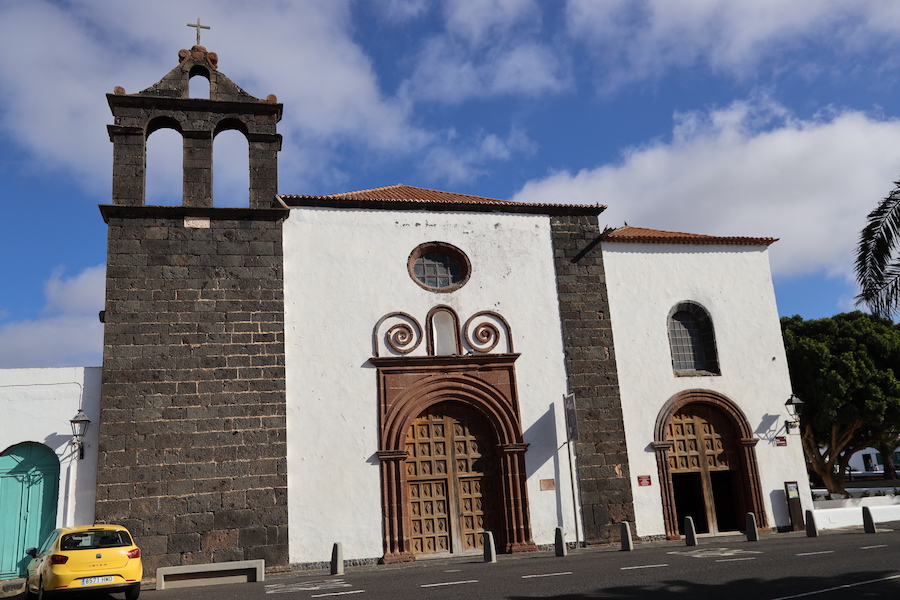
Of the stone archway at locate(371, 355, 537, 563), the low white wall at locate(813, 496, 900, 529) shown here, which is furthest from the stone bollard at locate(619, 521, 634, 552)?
the low white wall at locate(813, 496, 900, 529)

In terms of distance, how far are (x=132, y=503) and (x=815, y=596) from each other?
36.7 ft

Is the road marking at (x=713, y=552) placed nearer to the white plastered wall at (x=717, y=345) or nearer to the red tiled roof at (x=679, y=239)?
the white plastered wall at (x=717, y=345)

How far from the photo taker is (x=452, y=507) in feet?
48.3

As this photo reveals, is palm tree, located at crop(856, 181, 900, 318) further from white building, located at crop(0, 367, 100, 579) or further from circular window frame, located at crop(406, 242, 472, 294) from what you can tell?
white building, located at crop(0, 367, 100, 579)

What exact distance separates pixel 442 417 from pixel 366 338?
2428 mm

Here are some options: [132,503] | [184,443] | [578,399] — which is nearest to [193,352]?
[184,443]

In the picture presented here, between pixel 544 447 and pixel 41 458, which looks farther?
pixel 544 447

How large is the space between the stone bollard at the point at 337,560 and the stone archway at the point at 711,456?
7589mm

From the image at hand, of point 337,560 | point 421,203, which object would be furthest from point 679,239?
point 337,560

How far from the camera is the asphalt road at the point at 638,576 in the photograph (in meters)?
8.70

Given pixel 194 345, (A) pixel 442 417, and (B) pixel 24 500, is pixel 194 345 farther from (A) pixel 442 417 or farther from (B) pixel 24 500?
(A) pixel 442 417

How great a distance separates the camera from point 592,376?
15.8 meters

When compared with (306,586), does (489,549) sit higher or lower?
higher

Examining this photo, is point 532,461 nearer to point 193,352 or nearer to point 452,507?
point 452,507
